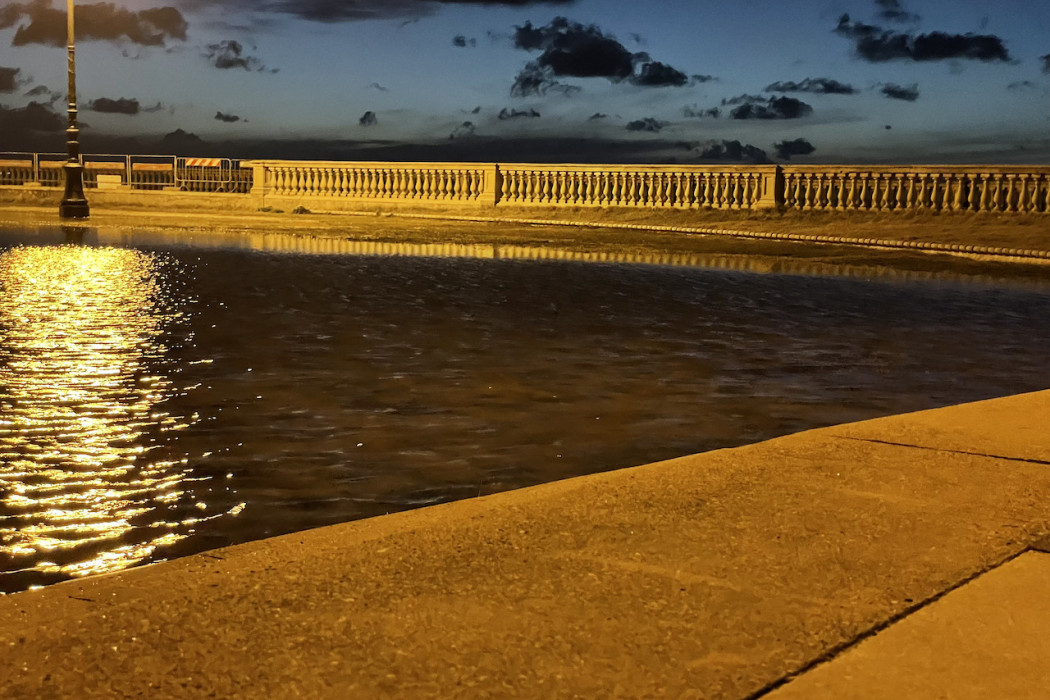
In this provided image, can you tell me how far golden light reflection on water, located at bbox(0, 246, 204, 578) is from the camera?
4.75 metres

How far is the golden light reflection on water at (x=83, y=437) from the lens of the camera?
15.6 ft

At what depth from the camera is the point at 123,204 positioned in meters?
45.5

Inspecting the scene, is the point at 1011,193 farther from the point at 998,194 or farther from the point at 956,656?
the point at 956,656

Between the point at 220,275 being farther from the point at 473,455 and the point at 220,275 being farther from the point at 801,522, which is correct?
the point at 801,522

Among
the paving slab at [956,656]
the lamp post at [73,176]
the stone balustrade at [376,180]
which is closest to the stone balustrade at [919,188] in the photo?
the stone balustrade at [376,180]

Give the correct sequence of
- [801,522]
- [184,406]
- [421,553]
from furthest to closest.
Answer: [184,406], [801,522], [421,553]

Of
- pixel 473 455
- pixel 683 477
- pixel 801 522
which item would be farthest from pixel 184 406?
pixel 801 522

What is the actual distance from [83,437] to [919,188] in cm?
2586

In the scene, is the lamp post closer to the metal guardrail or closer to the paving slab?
the metal guardrail

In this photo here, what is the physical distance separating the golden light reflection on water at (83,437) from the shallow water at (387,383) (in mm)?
19

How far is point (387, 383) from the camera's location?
8281mm

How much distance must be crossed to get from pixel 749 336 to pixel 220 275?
26.4ft

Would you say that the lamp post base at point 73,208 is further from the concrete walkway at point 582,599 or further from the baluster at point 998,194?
the concrete walkway at point 582,599

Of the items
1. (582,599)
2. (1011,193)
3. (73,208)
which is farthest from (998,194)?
(582,599)
